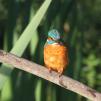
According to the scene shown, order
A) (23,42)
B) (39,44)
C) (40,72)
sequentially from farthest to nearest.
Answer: (39,44)
(23,42)
(40,72)

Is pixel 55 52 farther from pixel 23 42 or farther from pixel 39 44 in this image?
pixel 39 44

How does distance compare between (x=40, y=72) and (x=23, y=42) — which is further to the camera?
(x=23, y=42)

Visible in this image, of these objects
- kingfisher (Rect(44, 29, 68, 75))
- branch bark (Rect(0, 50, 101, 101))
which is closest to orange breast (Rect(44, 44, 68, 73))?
kingfisher (Rect(44, 29, 68, 75))

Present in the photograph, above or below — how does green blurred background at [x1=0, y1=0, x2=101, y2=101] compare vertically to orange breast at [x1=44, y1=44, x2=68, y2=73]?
above

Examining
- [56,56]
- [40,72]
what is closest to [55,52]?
[56,56]

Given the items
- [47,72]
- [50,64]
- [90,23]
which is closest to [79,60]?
[50,64]

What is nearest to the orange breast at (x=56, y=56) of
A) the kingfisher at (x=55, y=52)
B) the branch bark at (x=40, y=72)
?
the kingfisher at (x=55, y=52)

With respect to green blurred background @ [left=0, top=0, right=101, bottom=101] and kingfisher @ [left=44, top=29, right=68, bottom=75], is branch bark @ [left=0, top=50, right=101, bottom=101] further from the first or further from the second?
green blurred background @ [left=0, top=0, right=101, bottom=101]

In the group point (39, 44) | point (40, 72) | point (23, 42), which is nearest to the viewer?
point (40, 72)
